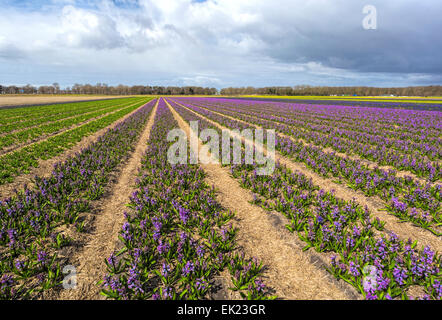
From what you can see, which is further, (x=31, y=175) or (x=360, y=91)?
(x=360, y=91)

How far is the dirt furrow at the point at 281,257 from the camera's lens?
3844 mm

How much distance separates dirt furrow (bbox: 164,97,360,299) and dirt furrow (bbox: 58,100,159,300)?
3.16 meters

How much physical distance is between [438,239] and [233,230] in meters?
5.17

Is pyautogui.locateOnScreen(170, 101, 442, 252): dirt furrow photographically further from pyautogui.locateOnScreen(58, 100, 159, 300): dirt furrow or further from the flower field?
pyautogui.locateOnScreen(58, 100, 159, 300): dirt furrow

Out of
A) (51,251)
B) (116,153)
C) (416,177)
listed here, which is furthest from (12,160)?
(416,177)

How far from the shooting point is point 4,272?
13.3ft

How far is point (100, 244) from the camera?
16.4 ft

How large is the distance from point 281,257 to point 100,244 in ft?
14.1

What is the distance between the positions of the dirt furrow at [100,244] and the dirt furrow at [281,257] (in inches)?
124

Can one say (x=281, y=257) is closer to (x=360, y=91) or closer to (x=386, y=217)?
(x=386, y=217)

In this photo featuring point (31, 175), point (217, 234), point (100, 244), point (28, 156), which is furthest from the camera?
point (28, 156)

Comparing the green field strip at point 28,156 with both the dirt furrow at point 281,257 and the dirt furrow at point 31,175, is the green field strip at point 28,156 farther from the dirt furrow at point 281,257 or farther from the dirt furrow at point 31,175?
the dirt furrow at point 281,257

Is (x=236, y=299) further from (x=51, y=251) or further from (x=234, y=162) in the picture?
(x=234, y=162)

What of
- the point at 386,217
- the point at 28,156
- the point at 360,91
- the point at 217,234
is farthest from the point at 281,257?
the point at 360,91
